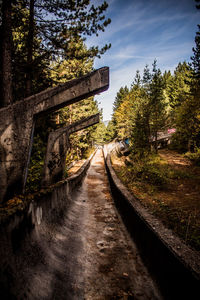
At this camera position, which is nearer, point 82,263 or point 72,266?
point 72,266

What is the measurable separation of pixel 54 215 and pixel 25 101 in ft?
7.27

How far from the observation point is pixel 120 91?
50188 mm

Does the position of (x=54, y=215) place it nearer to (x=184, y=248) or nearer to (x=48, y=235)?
(x=48, y=235)

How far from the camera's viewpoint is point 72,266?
1967mm

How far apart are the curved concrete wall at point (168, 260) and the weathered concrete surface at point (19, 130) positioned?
2286 mm

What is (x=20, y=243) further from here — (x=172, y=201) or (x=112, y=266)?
(x=172, y=201)

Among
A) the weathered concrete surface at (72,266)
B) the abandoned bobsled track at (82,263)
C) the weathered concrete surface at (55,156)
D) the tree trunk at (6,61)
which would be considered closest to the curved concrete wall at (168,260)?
the abandoned bobsled track at (82,263)

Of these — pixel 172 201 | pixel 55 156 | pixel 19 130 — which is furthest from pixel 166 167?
pixel 19 130

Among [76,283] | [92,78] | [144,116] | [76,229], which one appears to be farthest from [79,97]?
[144,116]

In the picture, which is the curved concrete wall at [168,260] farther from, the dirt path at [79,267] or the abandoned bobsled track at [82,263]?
the dirt path at [79,267]

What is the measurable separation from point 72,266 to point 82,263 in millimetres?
190

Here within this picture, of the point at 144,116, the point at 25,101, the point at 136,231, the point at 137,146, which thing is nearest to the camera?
the point at 25,101

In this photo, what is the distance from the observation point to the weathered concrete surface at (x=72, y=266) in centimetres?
140

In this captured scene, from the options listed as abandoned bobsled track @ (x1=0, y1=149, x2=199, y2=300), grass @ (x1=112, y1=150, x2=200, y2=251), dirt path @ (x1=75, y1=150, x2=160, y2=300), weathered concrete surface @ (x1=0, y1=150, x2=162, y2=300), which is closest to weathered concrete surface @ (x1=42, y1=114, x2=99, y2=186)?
abandoned bobsled track @ (x1=0, y1=149, x2=199, y2=300)
